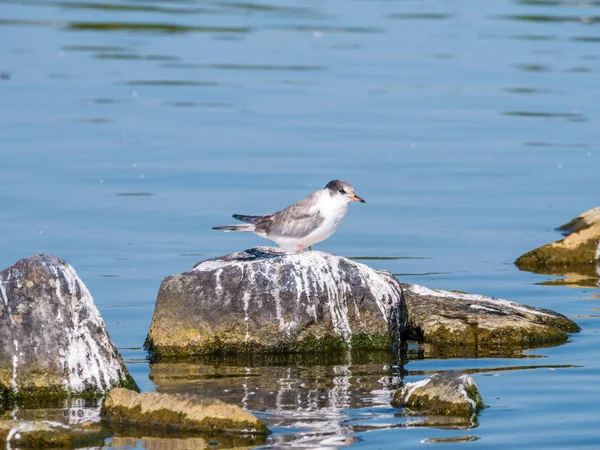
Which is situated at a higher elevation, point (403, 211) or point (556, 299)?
point (403, 211)

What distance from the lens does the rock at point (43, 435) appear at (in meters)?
8.52

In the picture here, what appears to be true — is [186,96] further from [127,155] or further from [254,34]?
[254,34]

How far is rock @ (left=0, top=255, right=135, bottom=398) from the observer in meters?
9.59

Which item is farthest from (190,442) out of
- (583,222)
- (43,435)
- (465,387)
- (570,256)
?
(583,222)

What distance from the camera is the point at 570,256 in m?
15.0

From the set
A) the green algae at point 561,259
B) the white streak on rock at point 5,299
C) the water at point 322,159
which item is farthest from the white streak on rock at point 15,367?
the green algae at point 561,259

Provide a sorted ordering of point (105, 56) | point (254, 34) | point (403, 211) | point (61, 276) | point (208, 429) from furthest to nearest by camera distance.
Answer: point (254, 34)
point (105, 56)
point (403, 211)
point (61, 276)
point (208, 429)

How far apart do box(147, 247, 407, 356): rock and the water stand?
0.33 m

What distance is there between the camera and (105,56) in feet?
93.0

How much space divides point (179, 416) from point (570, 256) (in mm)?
7359

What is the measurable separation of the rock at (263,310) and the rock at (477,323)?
63 centimetres

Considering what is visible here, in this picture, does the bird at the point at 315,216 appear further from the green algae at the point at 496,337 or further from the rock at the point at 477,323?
the green algae at the point at 496,337

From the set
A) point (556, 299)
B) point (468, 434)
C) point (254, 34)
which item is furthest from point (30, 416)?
point (254, 34)

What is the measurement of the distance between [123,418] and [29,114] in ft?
46.3
